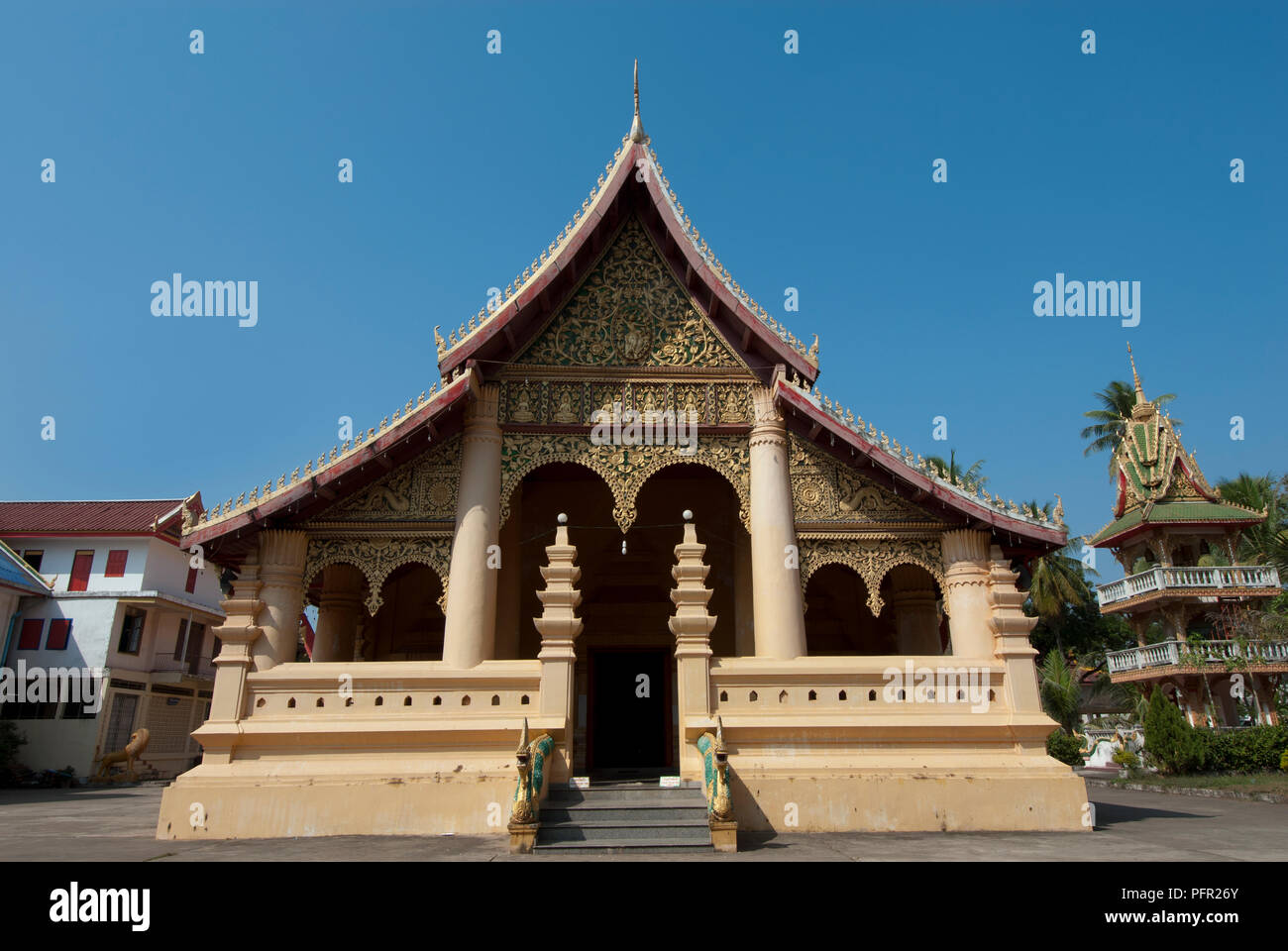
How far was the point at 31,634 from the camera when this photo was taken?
983 inches

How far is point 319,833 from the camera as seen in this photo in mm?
8836

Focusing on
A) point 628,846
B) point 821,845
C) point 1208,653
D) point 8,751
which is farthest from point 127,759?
point 1208,653

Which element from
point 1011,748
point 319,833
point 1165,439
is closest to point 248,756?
point 319,833

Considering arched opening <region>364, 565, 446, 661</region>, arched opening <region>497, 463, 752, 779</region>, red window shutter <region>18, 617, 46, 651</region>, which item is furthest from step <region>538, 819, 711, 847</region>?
red window shutter <region>18, 617, 46, 651</region>

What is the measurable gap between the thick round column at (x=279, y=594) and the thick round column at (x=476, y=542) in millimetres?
1906

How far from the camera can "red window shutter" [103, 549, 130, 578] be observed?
2623 cm

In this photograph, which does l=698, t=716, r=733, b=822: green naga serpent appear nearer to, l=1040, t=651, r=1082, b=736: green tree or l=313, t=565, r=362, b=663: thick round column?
l=313, t=565, r=362, b=663: thick round column

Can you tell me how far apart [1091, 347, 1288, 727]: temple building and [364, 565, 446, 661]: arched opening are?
21114mm

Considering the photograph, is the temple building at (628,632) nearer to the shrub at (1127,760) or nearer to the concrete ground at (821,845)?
the concrete ground at (821,845)

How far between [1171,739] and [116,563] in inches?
1188

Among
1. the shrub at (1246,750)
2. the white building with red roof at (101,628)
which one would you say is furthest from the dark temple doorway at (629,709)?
the white building with red roof at (101,628)

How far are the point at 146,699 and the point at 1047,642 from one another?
134 ft

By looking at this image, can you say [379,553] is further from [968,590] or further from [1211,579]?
[1211,579]

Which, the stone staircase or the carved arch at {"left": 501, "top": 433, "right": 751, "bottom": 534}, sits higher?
the carved arch at {"left": 501, "top": 433, "right": 751, "bottom": 534}
